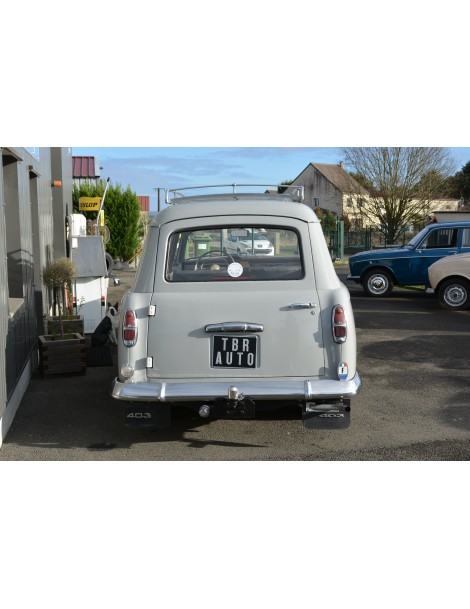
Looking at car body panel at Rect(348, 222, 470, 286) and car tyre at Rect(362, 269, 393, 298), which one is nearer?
car body panel at Rect(348, 222, 470, 286)

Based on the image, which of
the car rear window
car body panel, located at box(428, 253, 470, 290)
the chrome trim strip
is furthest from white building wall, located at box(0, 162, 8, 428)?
car body panel, located at box(428, 253, 470, 290)

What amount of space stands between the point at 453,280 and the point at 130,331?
10.7 meters

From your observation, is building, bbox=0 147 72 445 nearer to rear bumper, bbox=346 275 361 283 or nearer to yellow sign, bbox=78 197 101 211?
yellow sign, bbox=78 197 101 211

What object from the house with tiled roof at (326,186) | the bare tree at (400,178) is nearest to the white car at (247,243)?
the bare tree at (400,178)

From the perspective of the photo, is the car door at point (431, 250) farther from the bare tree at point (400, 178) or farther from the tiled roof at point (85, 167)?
the tiled roof at point (85, 167)

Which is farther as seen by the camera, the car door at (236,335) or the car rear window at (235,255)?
the car rear window at (235,255)

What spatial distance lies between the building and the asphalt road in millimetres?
370

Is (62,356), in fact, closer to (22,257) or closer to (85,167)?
(22,257)

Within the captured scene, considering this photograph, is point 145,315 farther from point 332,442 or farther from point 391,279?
point 391,279

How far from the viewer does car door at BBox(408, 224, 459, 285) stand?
52.8 feet

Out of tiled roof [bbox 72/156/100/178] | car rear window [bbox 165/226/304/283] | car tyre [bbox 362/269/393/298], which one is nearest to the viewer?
car rear window [bbox 165/226/304/283]

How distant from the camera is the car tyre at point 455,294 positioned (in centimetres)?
1436

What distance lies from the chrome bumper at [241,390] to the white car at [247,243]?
121cm

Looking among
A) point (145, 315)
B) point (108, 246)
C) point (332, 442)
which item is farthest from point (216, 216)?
point (108, 246)
